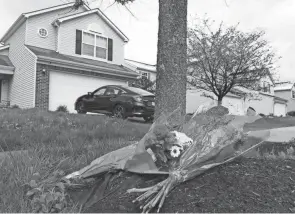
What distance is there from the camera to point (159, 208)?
1776 mm

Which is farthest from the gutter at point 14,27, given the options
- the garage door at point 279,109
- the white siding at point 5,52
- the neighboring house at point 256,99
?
the garage door at point 279,109

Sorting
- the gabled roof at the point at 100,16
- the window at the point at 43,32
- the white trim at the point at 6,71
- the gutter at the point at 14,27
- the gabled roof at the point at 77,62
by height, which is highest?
the gabled roof at the point at 100,16

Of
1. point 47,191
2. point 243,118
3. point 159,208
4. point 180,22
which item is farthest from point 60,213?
point 180,22

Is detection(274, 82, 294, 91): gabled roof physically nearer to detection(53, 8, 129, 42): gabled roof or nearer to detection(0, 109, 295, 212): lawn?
detection(53, 8, 129, 42): gabled roof

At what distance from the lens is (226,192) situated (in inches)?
75.7

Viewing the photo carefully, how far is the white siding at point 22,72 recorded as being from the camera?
14984 mm

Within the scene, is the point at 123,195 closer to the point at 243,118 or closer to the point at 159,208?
the point at 159,208

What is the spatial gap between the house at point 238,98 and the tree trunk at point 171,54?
1295 mm

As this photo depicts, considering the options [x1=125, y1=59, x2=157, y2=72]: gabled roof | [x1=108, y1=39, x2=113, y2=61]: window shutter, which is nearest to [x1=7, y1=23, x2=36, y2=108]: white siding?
[x1=108, y1=39, x2=113, y2=61]: window shutter

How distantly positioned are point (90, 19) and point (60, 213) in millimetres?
17585

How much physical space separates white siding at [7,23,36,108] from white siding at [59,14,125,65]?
2009 mm

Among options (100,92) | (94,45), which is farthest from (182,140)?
(94,45)

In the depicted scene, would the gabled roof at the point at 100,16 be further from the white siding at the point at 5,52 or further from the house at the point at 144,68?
the house at the point at 144,68

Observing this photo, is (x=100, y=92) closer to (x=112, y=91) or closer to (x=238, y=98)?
(x=112, y=91)
